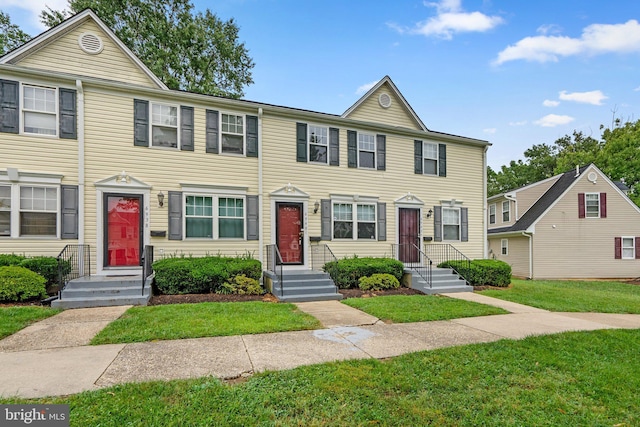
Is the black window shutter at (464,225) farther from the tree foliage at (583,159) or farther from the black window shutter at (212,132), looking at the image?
the tree foliage at (583,159)

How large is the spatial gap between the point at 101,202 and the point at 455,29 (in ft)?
43.2

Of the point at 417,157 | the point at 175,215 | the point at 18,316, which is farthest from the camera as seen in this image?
the point at 417,157

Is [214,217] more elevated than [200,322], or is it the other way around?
[214,217]

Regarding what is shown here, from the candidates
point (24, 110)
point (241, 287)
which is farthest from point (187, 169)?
point (24, 110)

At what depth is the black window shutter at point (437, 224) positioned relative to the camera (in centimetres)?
1193

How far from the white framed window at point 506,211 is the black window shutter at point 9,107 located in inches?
838

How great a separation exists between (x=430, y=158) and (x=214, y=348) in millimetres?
10407

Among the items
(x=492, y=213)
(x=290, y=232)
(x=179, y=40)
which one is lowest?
(x=290, y=232)

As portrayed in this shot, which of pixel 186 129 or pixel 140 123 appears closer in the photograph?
pixel 140 123

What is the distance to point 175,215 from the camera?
880 cm

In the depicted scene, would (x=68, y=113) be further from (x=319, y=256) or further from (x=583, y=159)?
(x=583, y=159)

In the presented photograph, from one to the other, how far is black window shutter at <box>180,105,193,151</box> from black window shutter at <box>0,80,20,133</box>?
11.6ft

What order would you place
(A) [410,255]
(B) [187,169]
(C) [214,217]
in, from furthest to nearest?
(A) [410,255], (C) [214,217], (B) [187,169]

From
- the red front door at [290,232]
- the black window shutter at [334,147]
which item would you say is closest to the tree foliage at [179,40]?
the black window shutter at [334,147]
